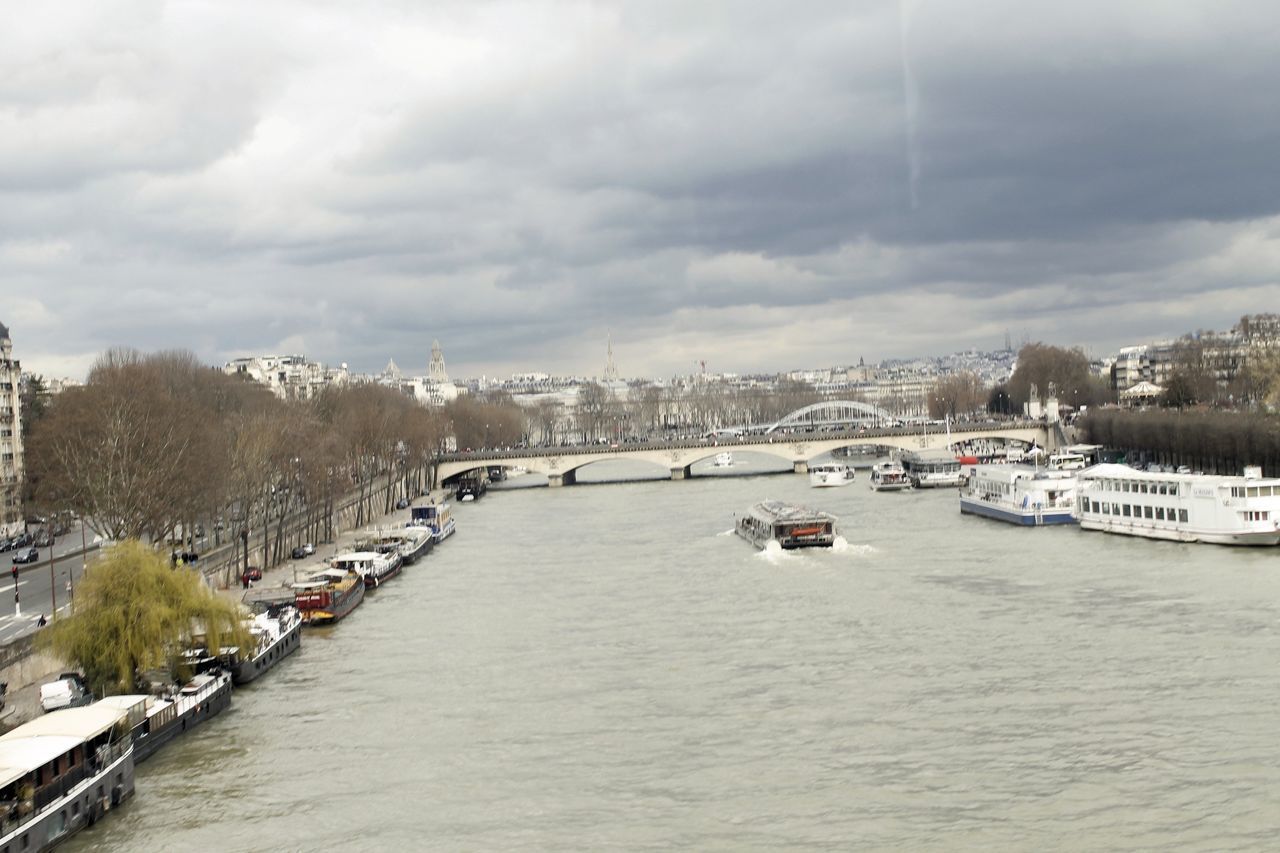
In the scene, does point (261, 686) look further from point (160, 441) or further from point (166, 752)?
point (160, 441)

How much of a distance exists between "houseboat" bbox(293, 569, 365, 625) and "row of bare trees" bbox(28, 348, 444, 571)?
436 centimetres

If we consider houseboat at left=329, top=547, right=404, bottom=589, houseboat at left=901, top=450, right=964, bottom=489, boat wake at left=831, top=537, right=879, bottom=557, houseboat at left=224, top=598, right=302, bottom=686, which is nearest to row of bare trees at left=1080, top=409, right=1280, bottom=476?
houseboat at left=901, top=450, right=964, bottom=489

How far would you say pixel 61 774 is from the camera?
18672 millimetres

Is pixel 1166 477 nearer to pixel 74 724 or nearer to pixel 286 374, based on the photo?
pixel 74 724

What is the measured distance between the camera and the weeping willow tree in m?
24.8

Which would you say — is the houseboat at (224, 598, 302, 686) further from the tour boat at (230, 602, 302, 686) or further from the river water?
the river water

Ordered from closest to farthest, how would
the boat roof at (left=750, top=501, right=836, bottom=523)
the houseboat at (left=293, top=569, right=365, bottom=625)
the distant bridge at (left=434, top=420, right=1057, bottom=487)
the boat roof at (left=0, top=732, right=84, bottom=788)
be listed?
the boat roof at (left=0, top=732, right=84, bottom=788)
the houseboat at (left=293, top=569, right=365, bottom=625)
the boat roof at (left=750, top=501, right=836, bottom=523)
the distant bridge at (left=434, top=420, right=1057, bottom=487)

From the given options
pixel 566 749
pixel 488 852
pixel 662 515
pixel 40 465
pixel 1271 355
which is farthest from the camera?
pixel 1271 355

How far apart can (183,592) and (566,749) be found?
8.67 m

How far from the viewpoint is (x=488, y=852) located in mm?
17375

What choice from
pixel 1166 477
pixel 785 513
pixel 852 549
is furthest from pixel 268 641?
pixel 1166 477

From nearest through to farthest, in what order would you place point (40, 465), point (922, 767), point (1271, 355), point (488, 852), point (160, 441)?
point (488, 852), point (922, 767), point (160, 441), point (40, 465), point (1271, 355)

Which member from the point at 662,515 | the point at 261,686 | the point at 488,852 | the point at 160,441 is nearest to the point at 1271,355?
the point at 662,515

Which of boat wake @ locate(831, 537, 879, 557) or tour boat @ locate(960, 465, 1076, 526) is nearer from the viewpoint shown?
boat wake @ locate(831, 537, 879, 557)
